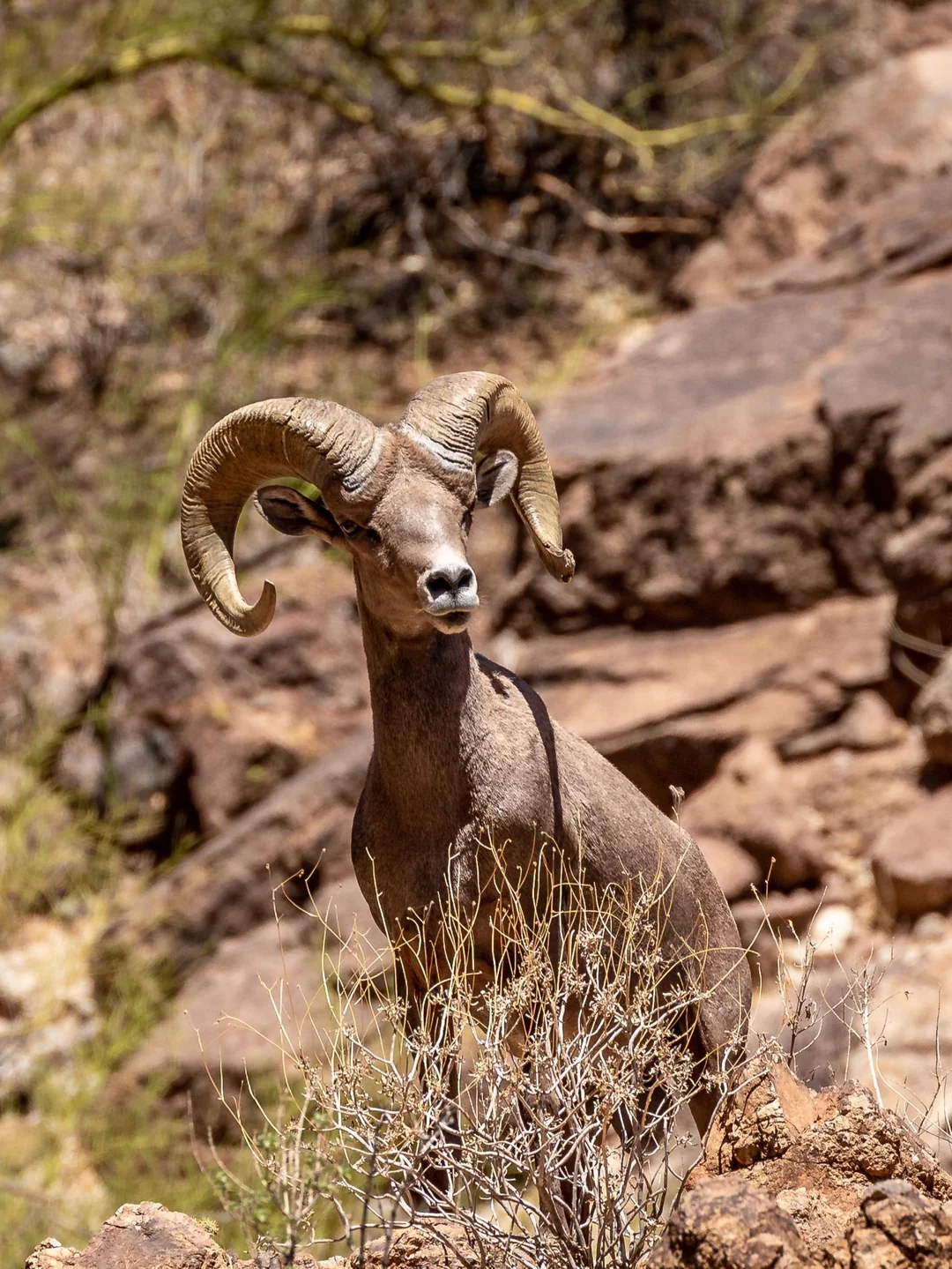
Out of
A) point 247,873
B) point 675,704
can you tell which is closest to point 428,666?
point 675,704

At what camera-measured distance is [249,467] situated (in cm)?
545

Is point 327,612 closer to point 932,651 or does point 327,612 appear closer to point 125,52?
point 932,651

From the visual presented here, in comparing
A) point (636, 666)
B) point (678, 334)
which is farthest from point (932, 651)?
point (678, 334)

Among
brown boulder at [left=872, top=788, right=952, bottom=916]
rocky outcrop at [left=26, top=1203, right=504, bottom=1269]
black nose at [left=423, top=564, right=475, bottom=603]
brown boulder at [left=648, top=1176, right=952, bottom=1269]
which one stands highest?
black nose at [left=423, top=564, right=475, bottom=603]

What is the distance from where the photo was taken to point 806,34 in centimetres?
1822

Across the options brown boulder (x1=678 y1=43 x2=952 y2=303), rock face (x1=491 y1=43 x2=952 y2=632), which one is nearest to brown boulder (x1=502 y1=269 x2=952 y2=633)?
rock face (x1=491 y1=43 x2=952 y2=632)

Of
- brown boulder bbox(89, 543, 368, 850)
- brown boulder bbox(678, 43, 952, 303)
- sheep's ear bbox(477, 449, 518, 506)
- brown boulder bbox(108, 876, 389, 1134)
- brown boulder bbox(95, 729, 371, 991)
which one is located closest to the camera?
sheep's ear bbox(477, 449, 518, 506)

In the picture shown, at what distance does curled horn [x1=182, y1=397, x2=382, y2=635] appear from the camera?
5148mm

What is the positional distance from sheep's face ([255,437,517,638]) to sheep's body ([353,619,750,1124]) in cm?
21

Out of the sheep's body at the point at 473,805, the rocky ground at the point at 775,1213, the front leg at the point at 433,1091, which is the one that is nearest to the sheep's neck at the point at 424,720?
the sheep's body at the point at 473,805

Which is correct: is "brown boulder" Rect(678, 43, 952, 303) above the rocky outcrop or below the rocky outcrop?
above

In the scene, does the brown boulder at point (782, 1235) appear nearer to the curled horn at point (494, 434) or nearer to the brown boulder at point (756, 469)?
the curled horn at point (494, 434)

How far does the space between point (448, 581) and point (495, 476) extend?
0.88 metres

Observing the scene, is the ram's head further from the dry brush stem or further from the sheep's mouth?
the dry brush stem
